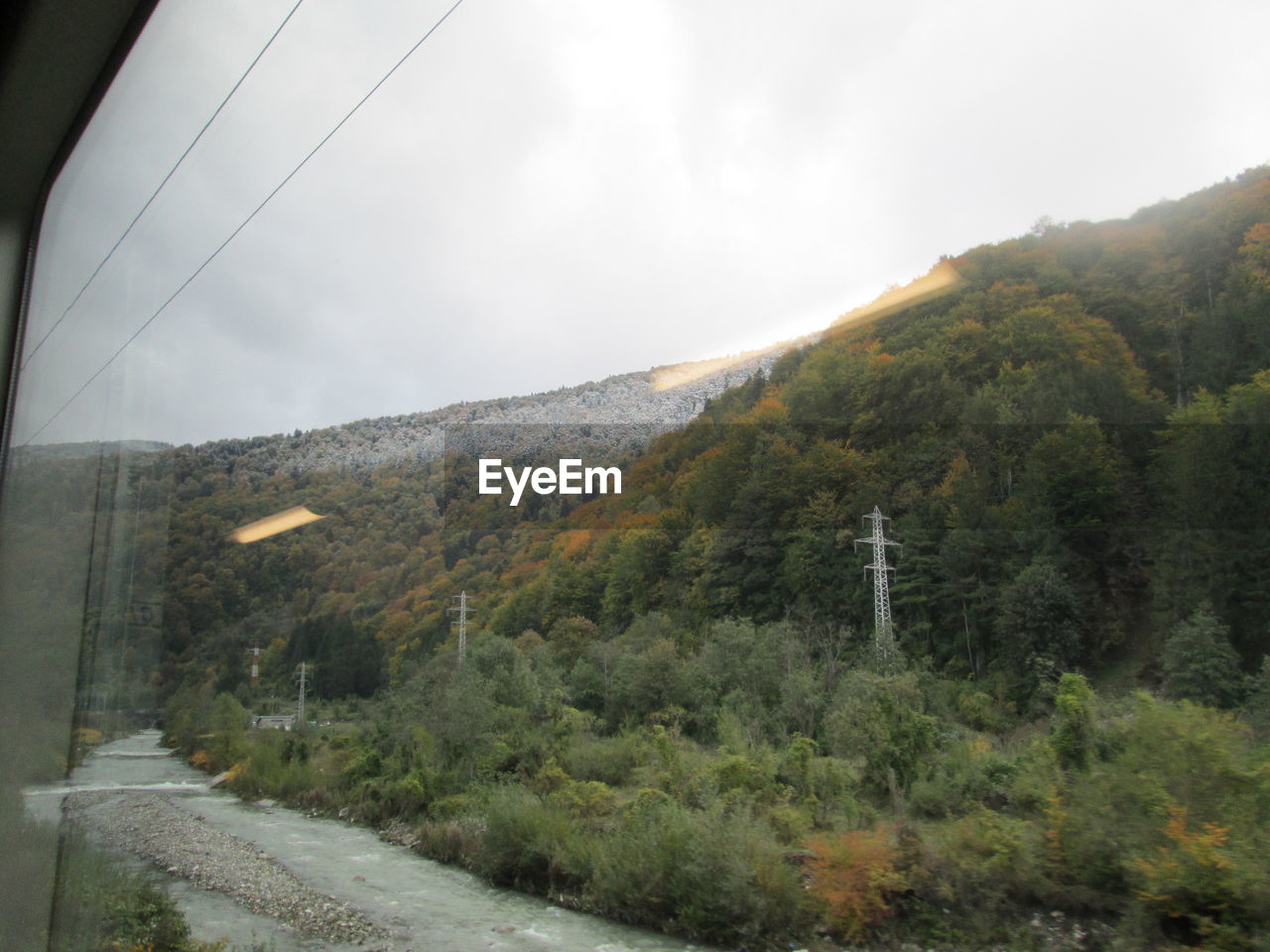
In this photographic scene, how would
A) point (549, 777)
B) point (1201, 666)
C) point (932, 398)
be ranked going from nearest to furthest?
point (1201, 666)
point (549, 777)
point (932, 398)

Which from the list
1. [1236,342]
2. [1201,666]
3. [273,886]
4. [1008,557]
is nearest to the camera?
[273,886]

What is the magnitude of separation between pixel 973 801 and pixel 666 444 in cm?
1188

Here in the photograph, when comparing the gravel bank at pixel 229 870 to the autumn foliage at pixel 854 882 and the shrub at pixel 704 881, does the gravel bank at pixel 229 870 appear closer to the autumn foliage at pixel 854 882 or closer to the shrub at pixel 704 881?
the shrub at pixel 704 881

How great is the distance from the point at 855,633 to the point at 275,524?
10.5m

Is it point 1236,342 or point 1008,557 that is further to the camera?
point 1008,557

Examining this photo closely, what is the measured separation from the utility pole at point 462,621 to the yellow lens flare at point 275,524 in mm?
5693

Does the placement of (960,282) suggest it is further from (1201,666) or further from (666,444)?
(1201,666)

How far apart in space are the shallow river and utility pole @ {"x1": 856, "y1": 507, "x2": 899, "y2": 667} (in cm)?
682

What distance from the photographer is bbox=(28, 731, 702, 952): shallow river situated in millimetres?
3482

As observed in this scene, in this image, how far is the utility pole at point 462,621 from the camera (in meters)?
13.0

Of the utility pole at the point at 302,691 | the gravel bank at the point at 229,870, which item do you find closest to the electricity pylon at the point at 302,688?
the utility pole at the point at 302,691

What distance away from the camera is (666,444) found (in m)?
17.8

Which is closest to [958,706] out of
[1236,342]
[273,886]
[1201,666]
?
[1201,666]

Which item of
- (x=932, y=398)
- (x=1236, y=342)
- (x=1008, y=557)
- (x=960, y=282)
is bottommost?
(x=1008, y=557)
